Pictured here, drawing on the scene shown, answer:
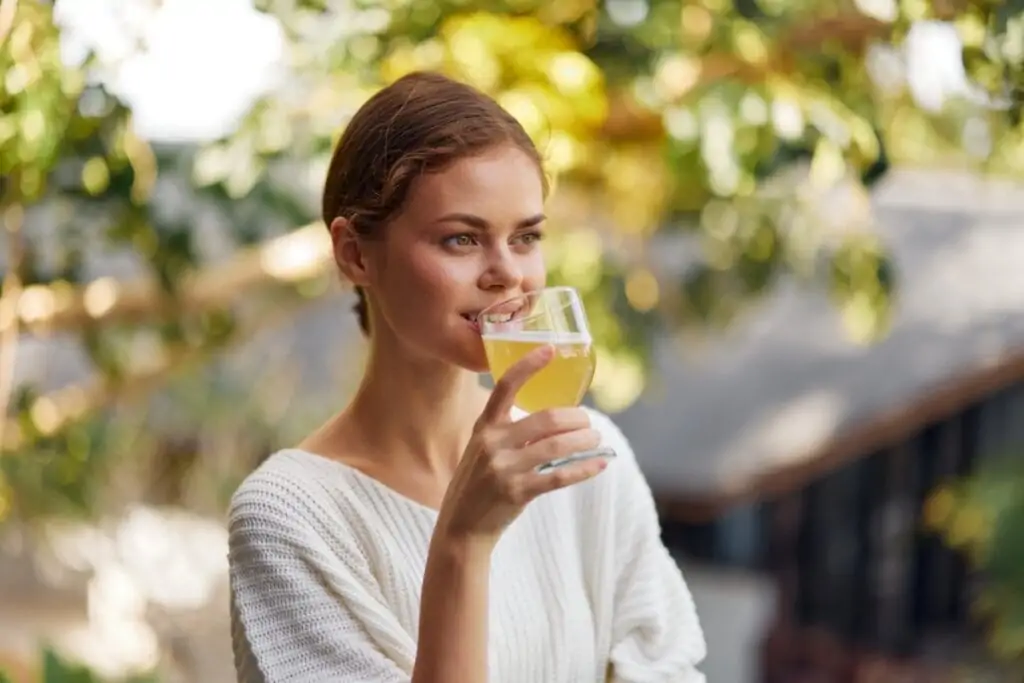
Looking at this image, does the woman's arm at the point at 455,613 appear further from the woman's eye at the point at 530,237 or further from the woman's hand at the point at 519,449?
the woman's eye at the point at 530,237

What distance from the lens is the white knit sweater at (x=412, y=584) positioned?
5.19ft

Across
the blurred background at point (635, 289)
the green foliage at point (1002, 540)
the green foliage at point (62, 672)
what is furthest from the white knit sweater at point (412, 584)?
the green foliage at point (1002, 540)

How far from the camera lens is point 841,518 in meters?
7.52

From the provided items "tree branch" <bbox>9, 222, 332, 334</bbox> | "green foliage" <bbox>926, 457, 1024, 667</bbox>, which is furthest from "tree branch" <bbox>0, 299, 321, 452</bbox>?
"green foliage" <bbox>926, 457, 1024, 667</bbox>

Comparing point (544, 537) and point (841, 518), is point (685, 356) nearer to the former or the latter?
point (841, 518)

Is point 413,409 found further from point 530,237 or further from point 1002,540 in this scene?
point 1002,540

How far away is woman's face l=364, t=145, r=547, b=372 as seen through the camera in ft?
5.07

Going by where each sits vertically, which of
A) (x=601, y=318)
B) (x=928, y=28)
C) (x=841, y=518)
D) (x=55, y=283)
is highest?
(x=928, y=28)

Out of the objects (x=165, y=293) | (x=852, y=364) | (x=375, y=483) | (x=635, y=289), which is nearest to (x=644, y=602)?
(x=375, y=483)

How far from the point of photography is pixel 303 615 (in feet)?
5.17

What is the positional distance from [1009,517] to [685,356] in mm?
2059

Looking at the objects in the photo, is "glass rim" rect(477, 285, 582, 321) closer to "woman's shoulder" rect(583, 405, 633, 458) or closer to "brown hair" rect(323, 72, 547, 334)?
"brown hair" rect(323, 72, 547, 334)

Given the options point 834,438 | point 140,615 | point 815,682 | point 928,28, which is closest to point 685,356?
point 834,438

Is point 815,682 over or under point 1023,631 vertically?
under
